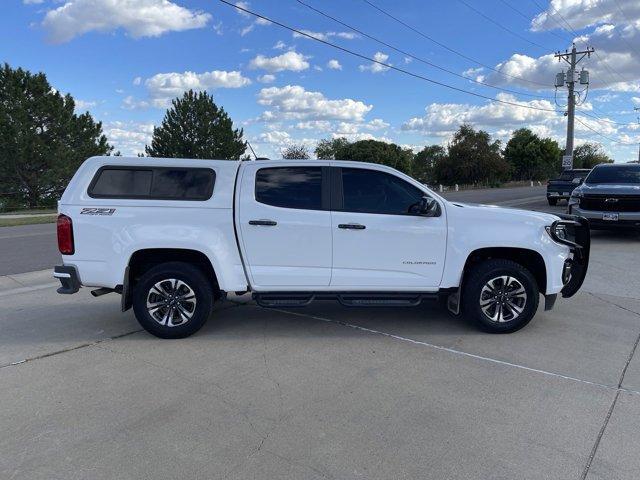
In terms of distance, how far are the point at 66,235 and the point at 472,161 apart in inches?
2763

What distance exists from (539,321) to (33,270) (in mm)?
8530

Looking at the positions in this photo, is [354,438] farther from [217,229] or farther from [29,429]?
[217,229]

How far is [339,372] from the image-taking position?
452 centimetres

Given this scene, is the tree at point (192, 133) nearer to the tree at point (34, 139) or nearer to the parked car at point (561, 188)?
the tree at point (34, 139)

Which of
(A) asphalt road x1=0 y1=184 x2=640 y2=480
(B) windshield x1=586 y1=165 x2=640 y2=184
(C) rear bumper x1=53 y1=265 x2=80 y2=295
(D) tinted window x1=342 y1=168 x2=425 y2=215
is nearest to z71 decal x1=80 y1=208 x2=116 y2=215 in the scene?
(C) rear bumper x1=53 y1=265 x2=80 y2=295

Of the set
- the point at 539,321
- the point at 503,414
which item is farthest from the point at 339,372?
the point at 539,321

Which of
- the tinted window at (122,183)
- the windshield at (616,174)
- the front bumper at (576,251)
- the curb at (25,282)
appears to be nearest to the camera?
the tinted window at (122,183)

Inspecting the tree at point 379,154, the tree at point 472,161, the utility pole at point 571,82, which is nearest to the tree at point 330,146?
the tree at point 379,154

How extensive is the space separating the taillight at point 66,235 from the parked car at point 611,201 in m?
11.0

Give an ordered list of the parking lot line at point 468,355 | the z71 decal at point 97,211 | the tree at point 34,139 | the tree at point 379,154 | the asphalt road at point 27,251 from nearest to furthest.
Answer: the parking lot line at point 468,355 < the z71 decal at point 97,211 < the asphalt road at point 27,251 < the tree at point 34,139 < the tree at point 379,154

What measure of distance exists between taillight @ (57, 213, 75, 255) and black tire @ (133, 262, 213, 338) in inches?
30.4

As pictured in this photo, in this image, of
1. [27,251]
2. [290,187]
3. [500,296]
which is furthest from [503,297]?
[27,251]

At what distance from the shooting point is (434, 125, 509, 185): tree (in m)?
70.4

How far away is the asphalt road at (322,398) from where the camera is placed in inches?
125
